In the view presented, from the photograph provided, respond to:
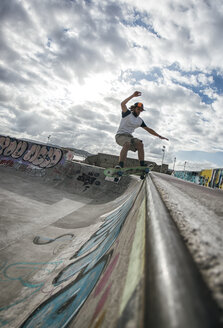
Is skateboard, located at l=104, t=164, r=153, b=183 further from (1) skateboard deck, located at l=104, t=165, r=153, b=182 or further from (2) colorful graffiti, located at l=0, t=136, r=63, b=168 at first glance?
(2) colorful graffiti, located at l=0, t=136, r=63, b=168

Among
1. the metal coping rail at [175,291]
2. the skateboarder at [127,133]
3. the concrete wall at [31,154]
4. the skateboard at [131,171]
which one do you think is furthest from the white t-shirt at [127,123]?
the concrete wall at [31,154]

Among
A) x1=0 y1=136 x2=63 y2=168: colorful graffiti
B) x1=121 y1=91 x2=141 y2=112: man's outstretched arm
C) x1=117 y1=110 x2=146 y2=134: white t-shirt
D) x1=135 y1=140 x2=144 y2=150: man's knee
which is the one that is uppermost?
x1=121 y1=91 x2=141 y2=112: man's outstretched arm

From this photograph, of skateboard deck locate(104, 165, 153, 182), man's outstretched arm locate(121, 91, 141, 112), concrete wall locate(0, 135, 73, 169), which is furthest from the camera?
concrete wall locate(0, 135, 73, 169)

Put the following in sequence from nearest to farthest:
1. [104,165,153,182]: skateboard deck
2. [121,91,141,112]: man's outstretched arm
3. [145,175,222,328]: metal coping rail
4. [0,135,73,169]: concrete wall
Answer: [145,175,222,328]: metal coping rail < [121,91,141,112]: man's outstretched arm < [104,165,153,182]: skateboard deck < [0,135,73,169]: concrete wall

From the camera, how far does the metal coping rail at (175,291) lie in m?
0.18

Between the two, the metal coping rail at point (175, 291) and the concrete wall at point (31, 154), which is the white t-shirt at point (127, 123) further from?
the concrete wall at point (31, 154)

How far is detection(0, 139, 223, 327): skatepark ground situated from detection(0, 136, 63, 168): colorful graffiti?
18.7ft

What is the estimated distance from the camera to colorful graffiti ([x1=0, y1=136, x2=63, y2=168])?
10016 mm

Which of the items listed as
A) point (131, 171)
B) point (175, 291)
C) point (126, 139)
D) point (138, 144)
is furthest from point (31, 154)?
point (175, 291)

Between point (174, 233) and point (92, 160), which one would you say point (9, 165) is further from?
point (92, 160)

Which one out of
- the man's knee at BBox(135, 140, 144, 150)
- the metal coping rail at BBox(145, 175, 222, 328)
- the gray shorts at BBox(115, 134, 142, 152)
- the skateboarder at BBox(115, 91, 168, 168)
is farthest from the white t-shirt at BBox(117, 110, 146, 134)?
the metal coping rail at BBox(145, 175, 222, 328)

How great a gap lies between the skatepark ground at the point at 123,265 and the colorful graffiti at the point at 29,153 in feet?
18.7

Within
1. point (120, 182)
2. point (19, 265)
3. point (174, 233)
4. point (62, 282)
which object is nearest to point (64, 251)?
point (19, 265)

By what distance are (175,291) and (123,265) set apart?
0.35m
